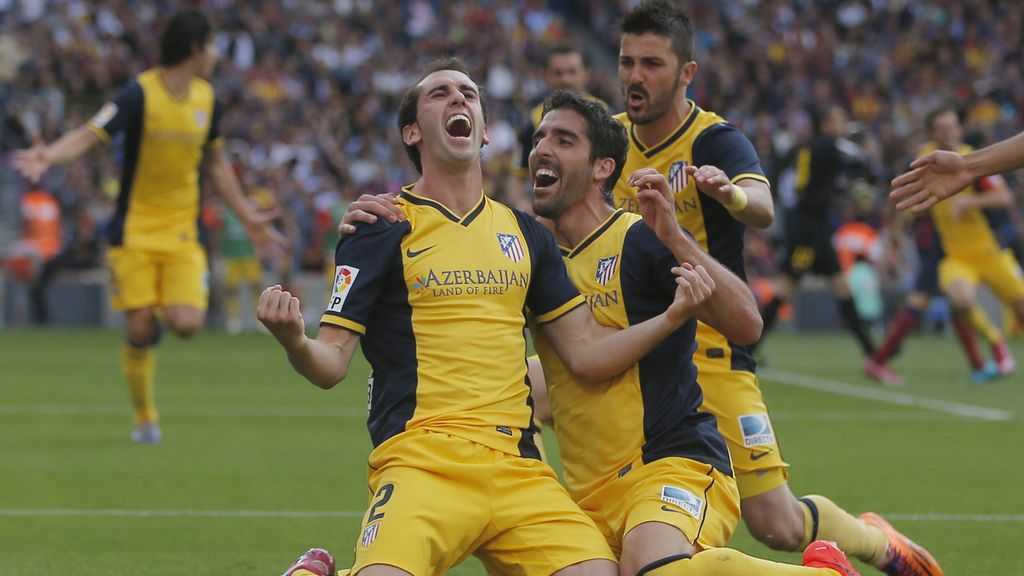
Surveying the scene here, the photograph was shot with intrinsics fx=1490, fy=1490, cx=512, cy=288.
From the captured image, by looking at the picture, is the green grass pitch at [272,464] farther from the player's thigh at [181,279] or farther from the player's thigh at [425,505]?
the player's thigh at [425,505]

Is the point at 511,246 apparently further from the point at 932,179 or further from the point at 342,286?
the point at 932,179

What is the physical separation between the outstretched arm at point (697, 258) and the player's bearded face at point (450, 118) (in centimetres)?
56

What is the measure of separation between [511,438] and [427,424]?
0.28 metres

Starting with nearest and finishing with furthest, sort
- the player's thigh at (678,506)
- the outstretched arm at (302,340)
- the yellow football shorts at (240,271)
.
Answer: the outstretched arm at (302,340)
the player's thigh at (678,506)
the yellow football shorts at (240,271)

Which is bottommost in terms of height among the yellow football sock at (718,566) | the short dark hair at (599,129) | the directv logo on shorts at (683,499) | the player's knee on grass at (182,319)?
the yellow football sock at (718,566)

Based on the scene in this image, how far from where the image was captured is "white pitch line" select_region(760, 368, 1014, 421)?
1209 cm

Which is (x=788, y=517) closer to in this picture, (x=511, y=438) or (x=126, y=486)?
(x=511, y=438)

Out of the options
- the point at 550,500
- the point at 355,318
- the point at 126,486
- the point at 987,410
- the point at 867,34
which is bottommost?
the point at 987,410

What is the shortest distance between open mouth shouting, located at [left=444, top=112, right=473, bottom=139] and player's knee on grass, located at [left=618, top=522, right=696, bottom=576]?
144 centimetres

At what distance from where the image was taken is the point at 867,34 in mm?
31969

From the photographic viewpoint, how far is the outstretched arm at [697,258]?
4973mm

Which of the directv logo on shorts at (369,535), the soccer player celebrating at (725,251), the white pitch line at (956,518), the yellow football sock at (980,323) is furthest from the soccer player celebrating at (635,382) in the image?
the yellow football sock at (980,323)

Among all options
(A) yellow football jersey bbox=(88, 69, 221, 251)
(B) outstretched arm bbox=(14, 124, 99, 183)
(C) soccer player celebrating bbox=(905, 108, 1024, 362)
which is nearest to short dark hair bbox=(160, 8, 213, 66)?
(A) yellow football jersey bbox=(88, 69, 221, 251)

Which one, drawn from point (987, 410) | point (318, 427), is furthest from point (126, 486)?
point (987, 410)
